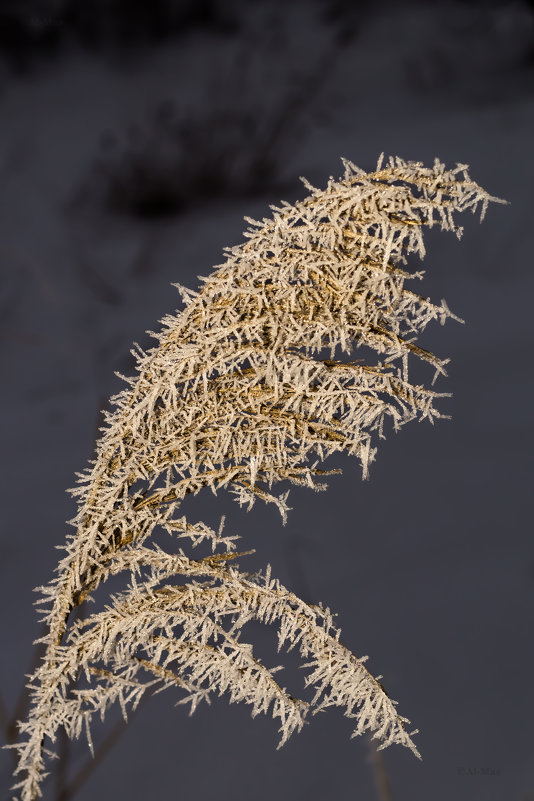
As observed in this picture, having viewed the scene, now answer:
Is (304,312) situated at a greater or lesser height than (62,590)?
greater

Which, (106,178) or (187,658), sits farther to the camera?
(106,178)

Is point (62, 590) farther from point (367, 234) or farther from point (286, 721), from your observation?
point (367, 234)

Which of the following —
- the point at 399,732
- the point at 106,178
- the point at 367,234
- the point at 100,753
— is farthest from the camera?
the point at 106,178

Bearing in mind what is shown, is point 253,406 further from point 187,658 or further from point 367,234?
point 187,658

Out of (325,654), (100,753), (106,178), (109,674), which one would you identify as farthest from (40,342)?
(325,654)

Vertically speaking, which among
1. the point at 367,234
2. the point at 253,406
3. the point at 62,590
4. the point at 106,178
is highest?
the point at 106,178

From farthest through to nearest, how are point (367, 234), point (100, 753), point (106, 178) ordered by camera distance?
point (106, 178)
point (100, 753)
point (367, 234)

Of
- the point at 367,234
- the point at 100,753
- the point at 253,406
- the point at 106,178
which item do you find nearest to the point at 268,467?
the point at 253,406
